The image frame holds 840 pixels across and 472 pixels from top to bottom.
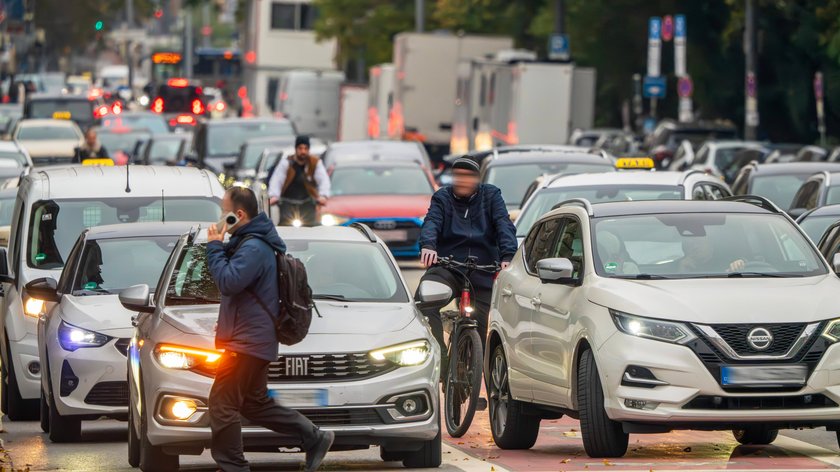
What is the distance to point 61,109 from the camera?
54.6 m

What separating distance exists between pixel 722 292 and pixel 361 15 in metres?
63.8

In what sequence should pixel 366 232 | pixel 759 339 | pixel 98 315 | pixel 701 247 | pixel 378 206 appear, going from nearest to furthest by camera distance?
pixel 759 339, pixel 701 247, pixel 366 232, pixel 98 315, pixel 378 206

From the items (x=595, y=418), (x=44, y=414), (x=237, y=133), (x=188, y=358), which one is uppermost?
(x=188, y=358)

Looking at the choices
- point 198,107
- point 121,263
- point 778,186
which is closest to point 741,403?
point 121,263

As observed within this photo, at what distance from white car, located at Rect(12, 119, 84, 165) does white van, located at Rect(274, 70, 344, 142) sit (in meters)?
25.1

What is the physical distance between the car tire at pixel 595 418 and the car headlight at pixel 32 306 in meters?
5.03

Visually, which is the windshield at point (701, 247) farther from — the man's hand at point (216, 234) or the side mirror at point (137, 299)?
the man's hand at point (216, 234)

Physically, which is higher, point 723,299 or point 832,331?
point 723,299

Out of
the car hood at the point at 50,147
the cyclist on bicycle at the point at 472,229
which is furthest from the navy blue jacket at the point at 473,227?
the car hood at the point at 50,147

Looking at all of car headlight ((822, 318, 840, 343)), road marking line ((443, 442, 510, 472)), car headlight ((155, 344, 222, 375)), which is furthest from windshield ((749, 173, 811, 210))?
car headlight ((155, 344, 222, 375))

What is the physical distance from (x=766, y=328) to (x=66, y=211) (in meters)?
7.14

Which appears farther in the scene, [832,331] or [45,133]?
[45,133]

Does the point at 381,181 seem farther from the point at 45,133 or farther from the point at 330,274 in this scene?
the point at 330,274

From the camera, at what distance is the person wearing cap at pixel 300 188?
25062 mm
